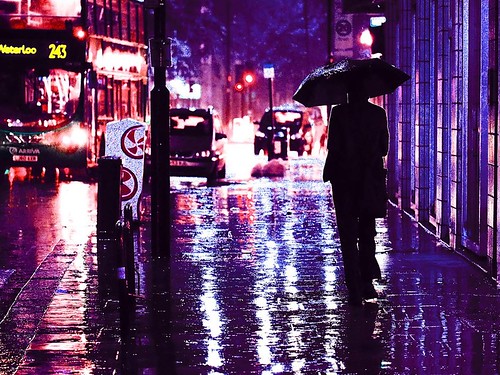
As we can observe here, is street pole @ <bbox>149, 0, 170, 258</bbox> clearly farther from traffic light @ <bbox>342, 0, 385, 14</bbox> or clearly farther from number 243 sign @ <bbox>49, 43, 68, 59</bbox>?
number 243 sign @ <bbox>49, 43, 68, 59</bbox>

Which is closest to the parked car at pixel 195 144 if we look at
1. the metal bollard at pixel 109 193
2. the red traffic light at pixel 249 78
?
the metal bollard at pixel 109 193

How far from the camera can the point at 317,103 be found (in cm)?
1205

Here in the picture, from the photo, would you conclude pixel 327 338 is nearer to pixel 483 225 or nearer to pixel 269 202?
pixel 483 225

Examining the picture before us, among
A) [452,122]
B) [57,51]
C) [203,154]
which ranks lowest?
[203,154]

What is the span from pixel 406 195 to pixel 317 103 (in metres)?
10.4

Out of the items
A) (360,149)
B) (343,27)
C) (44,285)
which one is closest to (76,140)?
(343,27)

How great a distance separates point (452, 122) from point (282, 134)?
94.7 ft

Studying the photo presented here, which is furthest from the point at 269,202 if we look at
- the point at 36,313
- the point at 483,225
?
the point at 36,313

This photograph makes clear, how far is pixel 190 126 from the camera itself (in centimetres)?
3134

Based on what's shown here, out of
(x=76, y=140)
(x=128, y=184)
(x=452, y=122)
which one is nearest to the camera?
(x=452, y=122)

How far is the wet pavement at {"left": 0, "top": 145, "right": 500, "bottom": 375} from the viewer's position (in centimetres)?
889

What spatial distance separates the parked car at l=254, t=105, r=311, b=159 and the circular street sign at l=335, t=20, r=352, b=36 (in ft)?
15.9

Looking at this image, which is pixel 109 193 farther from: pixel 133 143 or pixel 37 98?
pixel 37 98

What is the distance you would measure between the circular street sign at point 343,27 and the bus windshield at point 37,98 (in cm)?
1268
